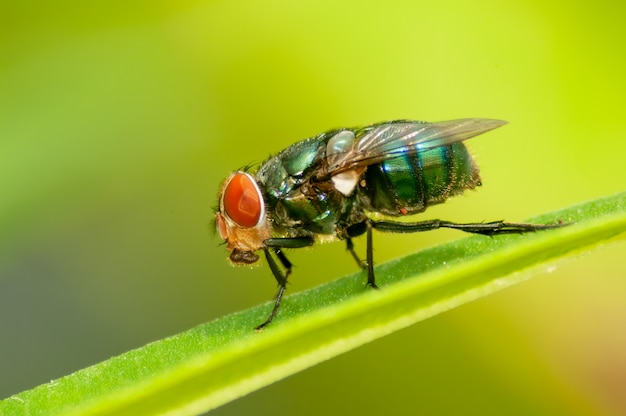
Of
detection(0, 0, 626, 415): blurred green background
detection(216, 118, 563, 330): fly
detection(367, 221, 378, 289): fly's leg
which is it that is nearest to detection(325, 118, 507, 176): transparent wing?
detection(216, 118, 563, 330): fly

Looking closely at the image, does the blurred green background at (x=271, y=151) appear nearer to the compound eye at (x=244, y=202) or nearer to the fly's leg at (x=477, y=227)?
the compound eye at (x=244, y=202)

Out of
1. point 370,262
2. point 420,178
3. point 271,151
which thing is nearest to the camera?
point 370,262

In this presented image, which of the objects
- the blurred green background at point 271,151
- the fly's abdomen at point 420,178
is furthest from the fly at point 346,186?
the blurred green background at point 271,151

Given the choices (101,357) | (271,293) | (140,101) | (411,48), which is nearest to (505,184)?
(411,48)

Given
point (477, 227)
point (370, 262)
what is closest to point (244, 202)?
point (370, 262)

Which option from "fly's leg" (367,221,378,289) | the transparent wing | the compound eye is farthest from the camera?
the compound eye

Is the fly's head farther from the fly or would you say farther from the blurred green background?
the blurred green background

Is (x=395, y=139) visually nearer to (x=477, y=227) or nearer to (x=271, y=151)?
(x=477, y=227)
